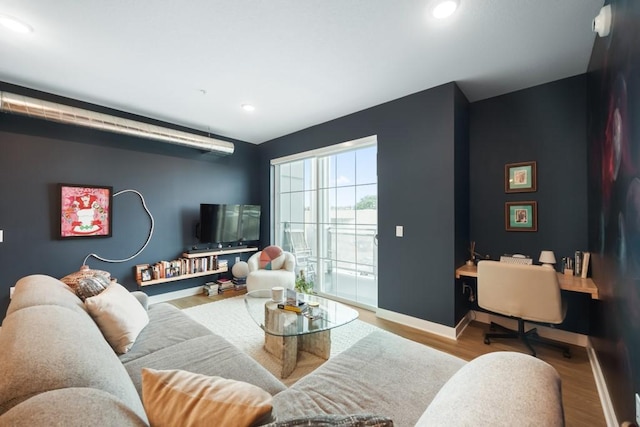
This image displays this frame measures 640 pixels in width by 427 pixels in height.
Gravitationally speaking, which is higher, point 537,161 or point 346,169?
point 346,169

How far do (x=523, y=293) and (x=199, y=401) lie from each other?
266 centimetres

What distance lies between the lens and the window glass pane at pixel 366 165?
3609mm

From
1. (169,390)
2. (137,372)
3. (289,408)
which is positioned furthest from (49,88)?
(289,408)

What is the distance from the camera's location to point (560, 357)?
235 cm

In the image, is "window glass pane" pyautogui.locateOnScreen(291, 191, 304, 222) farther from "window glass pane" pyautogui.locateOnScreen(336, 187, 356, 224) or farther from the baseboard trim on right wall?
the baseboard trim on right wall

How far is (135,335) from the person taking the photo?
5.44 ft

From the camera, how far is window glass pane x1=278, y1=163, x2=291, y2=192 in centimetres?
486

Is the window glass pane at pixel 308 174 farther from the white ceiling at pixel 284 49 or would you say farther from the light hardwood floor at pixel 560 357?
the light hardwood floor at pixel 560 357

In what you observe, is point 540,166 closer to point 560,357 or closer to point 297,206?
point 560,357

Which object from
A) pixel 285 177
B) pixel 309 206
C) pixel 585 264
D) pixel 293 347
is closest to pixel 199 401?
pixel 293 347

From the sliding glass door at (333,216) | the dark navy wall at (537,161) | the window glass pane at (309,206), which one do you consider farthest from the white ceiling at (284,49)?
the window glass pane at (309,206)

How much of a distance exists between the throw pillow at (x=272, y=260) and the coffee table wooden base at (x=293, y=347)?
1.67 meters

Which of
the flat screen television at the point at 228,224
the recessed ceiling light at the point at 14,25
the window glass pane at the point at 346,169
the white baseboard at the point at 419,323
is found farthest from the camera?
the flat screen television at the point at 228,224

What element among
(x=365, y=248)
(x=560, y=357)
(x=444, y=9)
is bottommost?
(x=560, y=357)
